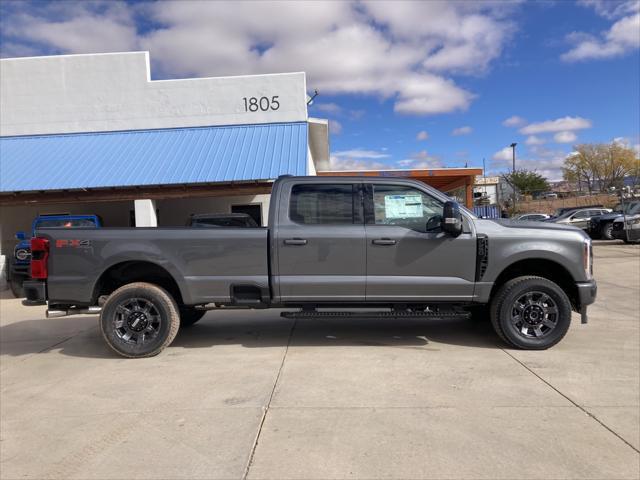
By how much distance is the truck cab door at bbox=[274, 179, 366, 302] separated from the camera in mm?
5488

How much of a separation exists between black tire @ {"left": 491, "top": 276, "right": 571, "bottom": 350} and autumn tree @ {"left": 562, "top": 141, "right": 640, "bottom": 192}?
6435 centimetres

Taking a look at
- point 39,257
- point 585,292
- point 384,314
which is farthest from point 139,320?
point 585,292

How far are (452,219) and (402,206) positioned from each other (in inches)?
25.9

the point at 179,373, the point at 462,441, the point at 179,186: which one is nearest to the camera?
Result: the point at 462,441

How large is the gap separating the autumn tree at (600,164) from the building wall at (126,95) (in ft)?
191

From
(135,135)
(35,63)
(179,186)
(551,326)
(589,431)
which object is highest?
(35,63)

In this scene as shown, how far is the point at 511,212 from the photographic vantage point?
132ft

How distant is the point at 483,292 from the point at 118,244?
13.8ft

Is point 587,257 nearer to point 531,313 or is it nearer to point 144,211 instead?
point 531,313

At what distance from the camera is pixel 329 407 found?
405 centimetres

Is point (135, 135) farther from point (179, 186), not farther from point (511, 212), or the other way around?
point (511, 212)

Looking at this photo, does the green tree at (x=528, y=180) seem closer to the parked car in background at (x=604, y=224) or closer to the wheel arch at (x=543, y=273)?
the parked car in background at (x=604, y=224)

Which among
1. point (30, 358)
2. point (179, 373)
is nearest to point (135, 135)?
point (30, 358)

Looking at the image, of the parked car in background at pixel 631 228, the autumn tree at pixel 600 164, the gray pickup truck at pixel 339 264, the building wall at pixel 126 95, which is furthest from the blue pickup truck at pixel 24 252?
the autumn tree at pixel 600 164
